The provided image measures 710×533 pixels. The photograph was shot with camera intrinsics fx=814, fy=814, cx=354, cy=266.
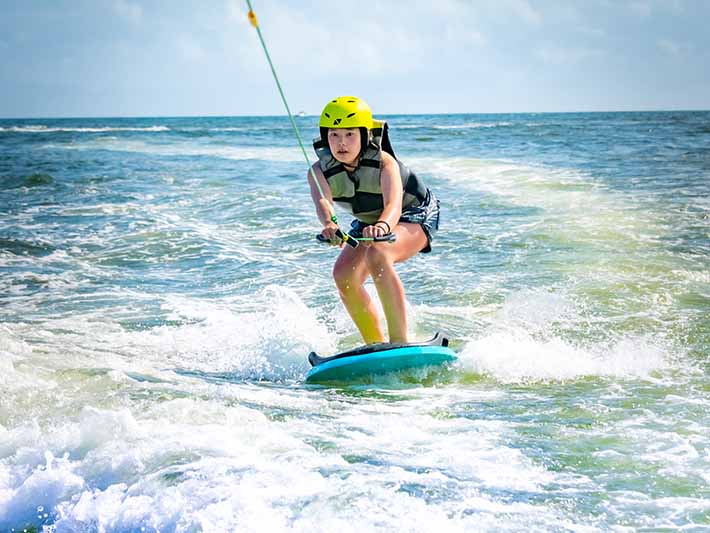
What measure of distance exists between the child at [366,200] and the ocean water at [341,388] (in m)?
0.58

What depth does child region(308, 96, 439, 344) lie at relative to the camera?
5.44 meters

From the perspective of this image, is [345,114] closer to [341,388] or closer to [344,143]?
[344,143]

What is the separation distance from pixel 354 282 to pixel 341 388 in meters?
0.76

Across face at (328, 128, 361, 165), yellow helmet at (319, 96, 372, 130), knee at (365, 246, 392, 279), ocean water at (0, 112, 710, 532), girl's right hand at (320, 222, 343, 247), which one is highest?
yellow helmet at (319, 96, 372, 130)

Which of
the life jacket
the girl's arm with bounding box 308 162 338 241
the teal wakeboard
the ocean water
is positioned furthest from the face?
the ocean water

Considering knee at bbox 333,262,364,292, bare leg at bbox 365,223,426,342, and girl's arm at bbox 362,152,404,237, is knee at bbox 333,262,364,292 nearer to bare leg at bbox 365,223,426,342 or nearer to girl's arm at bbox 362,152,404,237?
bare leg at bbox 365,223,426,342

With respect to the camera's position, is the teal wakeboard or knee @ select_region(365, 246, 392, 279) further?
knee @ select_region(365, 246, 392, 279)

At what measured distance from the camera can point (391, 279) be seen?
5.55m

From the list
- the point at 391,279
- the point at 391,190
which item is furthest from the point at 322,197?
the point at 391,279

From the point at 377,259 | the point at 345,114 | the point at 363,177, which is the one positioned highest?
the point at 345,114

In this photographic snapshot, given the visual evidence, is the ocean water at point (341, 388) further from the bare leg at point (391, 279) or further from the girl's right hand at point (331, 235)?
the girl's right hand at point (331, 235)

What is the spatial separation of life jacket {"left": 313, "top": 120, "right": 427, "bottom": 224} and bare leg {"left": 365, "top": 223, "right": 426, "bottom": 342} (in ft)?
0.88

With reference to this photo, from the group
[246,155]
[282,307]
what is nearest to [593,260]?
[282,307]

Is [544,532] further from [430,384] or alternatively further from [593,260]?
[593,260]
